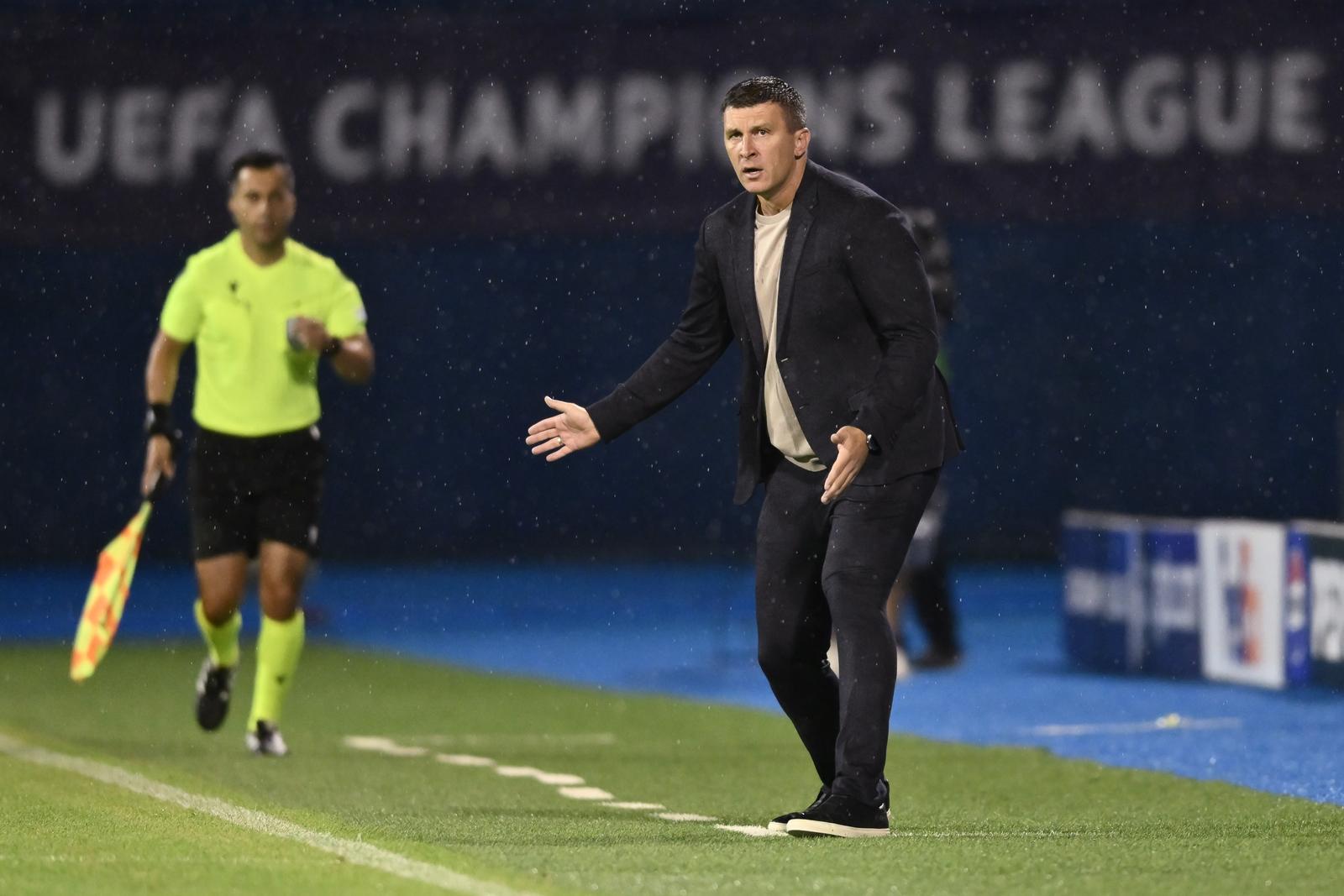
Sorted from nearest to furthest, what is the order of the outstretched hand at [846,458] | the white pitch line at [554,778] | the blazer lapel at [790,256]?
1. the outstretched hand at [846,458]
2. the blazer lapel at [790,256]
3. the white pitch line at [554,778]

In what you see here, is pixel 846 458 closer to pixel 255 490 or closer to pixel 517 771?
pixel 517 771

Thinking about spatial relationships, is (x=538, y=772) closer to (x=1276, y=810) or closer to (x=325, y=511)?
(x=1276, y=810)

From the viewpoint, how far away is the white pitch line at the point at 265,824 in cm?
573

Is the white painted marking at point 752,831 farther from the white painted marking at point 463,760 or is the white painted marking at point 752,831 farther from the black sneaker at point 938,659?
the black sneaker at point 938,659

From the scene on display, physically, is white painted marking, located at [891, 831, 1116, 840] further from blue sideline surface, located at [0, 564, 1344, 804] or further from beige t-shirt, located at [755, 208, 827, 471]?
blue sideline surface, located at [0, 564, 1344, 804]

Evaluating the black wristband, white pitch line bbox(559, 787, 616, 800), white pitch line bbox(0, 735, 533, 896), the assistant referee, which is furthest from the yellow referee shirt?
white pitch line bbox(559, 787, 616, 800)

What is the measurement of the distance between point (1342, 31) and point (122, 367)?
1233cm

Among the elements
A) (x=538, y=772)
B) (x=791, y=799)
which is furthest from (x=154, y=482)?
(x=791, y=799)

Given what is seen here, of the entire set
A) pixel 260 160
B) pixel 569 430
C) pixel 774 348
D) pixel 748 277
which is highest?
pixel 260 160

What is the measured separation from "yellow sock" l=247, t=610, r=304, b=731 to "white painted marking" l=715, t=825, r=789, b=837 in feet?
9.22

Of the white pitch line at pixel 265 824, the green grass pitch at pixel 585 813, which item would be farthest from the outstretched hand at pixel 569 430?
the white pitch line at pixel 265 824

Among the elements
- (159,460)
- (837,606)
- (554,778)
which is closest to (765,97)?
(837,606)

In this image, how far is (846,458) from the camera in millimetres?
6199

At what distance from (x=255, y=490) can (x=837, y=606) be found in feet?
11.4
